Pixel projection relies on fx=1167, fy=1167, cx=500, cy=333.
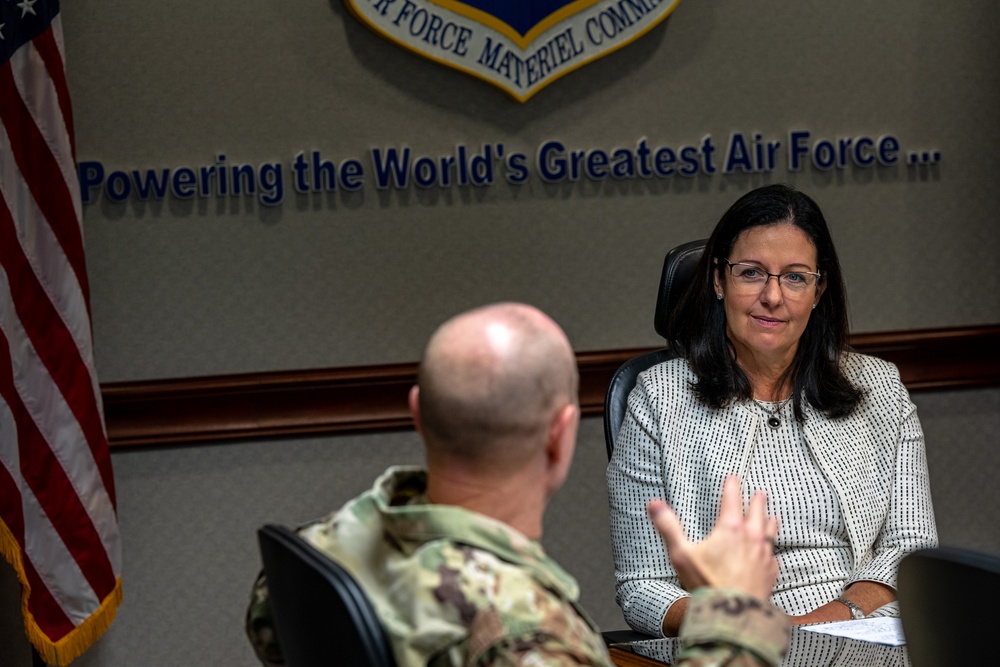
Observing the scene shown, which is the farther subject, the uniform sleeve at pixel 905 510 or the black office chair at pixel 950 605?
the uniform sleeve at pixel 905 510

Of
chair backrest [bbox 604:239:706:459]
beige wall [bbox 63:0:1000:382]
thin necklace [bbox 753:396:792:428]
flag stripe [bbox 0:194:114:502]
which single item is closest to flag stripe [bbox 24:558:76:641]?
flag stripe [bbox 0:194:114:502]

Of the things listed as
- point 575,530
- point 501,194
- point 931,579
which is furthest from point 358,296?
point 931,579

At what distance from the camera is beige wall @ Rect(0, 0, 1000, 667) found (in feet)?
12.1

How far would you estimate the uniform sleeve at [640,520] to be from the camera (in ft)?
7.82

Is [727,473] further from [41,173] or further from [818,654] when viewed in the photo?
[41,173]

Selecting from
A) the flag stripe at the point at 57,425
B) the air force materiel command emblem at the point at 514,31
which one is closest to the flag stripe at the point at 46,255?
the flag stripe at the point at 57,425

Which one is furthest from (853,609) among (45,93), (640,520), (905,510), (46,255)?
(45,93)

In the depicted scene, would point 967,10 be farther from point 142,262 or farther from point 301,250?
point 142,262

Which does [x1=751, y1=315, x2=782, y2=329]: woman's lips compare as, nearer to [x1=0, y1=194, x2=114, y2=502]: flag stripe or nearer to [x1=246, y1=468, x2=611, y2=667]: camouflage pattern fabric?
[x1=246, y1=468, x2=611, y2=667]: camouflage pattern fabric

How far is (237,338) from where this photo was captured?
148 inches

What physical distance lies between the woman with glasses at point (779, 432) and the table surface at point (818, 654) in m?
0.34

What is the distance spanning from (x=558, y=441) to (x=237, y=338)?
8.49 feet

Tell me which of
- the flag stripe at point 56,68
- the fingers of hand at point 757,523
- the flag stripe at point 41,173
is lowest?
the fingers of hand at point 757,523

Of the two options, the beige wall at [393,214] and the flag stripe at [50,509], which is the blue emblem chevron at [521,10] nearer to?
the beige wall at [393,214]
